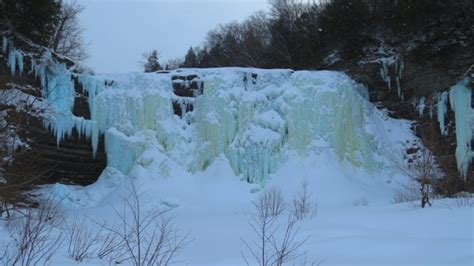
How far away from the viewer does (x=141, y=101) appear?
17.2m

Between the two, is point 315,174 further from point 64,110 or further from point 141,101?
point 64,110

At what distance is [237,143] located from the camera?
55.0ft

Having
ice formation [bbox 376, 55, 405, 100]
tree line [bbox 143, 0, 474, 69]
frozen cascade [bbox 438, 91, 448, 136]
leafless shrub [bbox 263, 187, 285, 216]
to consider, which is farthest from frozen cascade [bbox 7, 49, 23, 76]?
frozen cascade [bbox 438, 91, 448, 136]

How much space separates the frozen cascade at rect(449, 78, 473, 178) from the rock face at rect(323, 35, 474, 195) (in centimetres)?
19

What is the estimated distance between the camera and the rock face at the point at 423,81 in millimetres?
15773

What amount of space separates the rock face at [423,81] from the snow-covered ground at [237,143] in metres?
0.51

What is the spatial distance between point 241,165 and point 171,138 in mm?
2561

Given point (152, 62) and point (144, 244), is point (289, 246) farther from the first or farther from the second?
point (152, 62)

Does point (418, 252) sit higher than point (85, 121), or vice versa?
point (85, 121)

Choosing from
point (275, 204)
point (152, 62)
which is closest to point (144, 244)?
point (275, 204)

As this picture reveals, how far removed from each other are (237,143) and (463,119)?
7.30 m

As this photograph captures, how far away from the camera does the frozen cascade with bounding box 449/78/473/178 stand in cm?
1551

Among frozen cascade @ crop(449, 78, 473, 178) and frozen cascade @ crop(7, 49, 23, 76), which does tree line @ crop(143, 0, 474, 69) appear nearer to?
frozen cascade @ crop(449, 78, 473, 178)

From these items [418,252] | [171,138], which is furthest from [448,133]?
[418,252]
